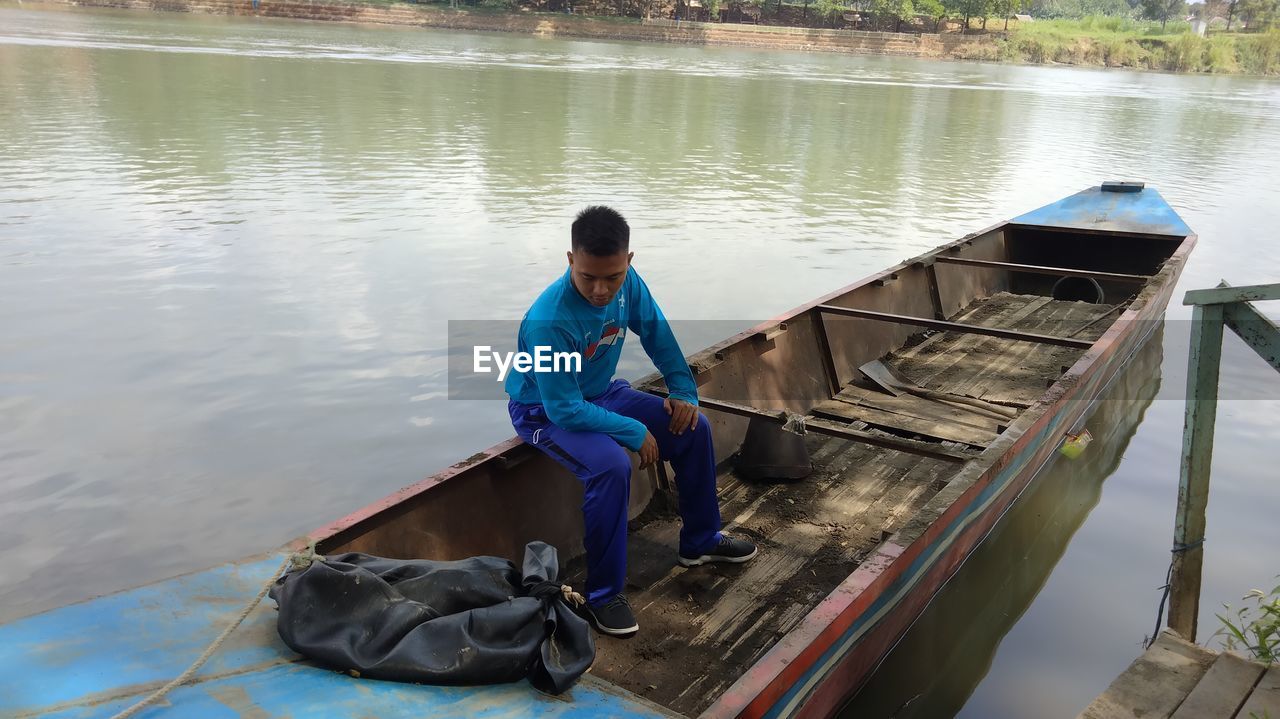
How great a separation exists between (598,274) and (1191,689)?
248 cm

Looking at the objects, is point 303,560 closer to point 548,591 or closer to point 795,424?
point 548,591

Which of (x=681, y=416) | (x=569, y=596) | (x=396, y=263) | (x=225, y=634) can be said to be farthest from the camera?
(x=396, y=263)

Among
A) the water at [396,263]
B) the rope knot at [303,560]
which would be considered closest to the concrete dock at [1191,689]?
the water at [396,263]

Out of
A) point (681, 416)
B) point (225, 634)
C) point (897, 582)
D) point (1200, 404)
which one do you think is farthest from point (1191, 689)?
point (225, 634)

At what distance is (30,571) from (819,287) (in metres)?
6.80

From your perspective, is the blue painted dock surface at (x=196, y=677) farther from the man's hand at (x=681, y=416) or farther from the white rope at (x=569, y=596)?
the man's hand at (x=681, y=416)

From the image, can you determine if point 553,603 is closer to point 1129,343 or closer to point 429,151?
point 1129,343

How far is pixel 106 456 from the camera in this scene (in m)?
5.19

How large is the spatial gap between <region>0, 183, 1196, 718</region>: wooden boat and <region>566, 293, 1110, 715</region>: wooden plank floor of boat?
1cm

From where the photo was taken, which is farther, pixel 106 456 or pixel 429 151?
pixel 429 151

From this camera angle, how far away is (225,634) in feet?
7.61

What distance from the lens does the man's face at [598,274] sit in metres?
3.01

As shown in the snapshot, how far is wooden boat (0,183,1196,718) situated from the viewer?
2.25m

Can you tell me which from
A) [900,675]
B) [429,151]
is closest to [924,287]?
[900,675]
